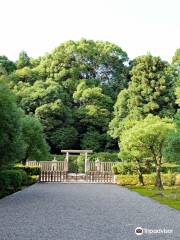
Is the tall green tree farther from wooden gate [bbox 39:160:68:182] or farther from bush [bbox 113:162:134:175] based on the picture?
wooden gate [bbox 39:160:68:182]

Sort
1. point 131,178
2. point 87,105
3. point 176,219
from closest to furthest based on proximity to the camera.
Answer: point 176,219 → point 131,178 → point 87,105

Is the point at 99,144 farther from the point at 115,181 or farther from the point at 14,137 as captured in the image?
the point at 14,137

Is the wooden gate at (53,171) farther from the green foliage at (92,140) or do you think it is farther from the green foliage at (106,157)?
the green foliage at (92,140)

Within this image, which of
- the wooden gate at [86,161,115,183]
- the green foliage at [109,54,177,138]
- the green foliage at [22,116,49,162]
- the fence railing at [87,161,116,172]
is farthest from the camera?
the green foliage at [109,54,177,138]

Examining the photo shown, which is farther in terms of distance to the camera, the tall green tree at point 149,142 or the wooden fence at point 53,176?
the wooden fence at point 53,176

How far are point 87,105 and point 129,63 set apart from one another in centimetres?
836

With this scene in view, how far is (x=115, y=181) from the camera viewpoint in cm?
3131

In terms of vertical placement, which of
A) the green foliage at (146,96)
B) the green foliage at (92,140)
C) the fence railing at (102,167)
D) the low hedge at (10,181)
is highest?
the green foliage at (146,96)

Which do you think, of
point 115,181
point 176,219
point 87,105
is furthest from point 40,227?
point 87,105

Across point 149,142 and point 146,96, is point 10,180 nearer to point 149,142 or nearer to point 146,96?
point 149,142

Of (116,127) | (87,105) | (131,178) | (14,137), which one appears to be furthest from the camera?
(87,105)

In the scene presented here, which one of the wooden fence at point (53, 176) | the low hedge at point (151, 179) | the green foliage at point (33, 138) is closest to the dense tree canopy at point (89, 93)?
the wooden fence at point (53, 176)

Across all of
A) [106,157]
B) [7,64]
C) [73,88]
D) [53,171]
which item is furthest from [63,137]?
[7,64]

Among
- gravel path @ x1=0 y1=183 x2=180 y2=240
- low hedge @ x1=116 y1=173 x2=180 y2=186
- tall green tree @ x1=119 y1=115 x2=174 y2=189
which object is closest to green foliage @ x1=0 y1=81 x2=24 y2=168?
gravel path @ x1=0 y1=183 x2=180 y2=240
